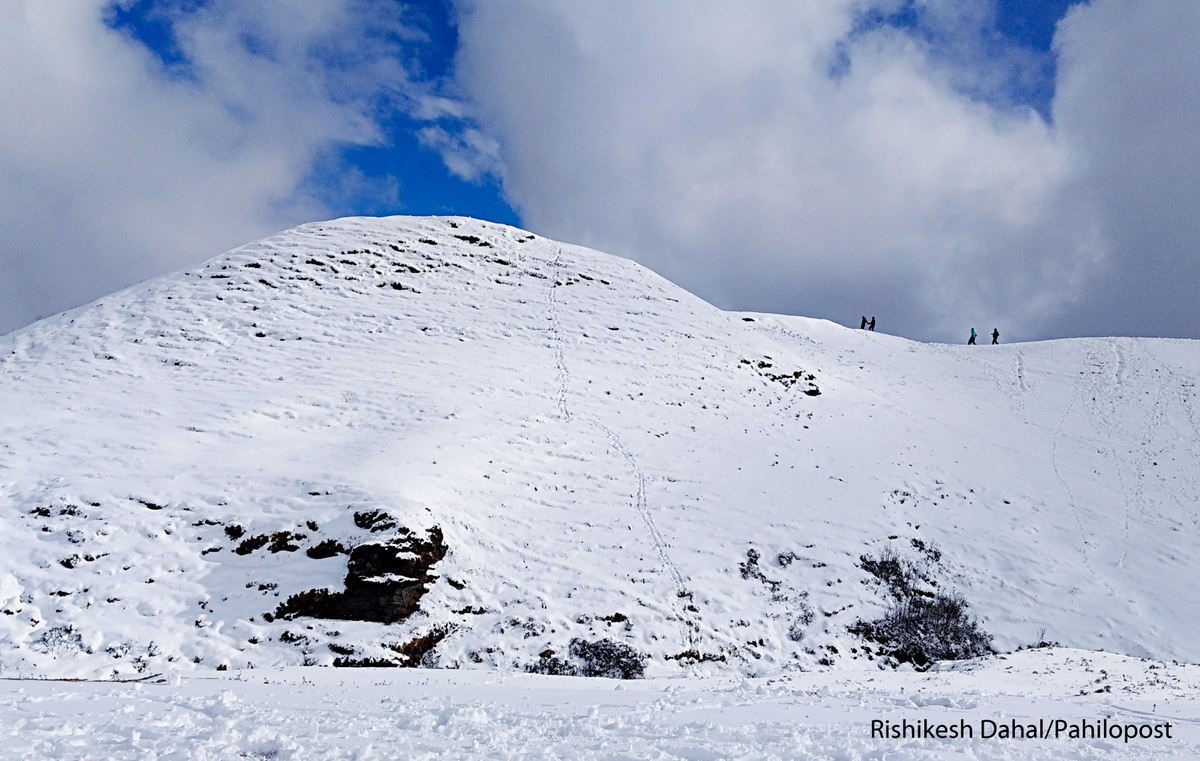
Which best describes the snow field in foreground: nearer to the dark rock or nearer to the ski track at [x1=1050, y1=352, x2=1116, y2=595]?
the dark rock

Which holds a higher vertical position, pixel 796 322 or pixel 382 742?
pixel 796 322

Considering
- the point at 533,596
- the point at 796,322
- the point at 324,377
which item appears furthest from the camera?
the point at 796,322

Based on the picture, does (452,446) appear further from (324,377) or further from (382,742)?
(382,742)

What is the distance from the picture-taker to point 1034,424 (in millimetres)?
29000

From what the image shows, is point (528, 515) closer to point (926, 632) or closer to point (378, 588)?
point (378, 588)

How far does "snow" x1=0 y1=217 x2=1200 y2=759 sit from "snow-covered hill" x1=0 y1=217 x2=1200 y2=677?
4.0 inches

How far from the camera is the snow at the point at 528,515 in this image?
8.59 meters

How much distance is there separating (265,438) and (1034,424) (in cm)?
3109

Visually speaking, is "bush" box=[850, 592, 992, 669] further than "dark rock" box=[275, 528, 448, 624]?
A: Yes

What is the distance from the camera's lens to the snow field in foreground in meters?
6.48

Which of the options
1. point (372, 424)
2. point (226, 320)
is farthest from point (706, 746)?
point (226, 320)

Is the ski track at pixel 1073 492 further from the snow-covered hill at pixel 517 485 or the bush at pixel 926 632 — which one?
the bush at pixel 926 632

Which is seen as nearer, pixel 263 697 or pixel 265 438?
pixel 263 697

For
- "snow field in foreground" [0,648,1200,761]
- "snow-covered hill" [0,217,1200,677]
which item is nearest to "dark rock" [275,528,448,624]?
"snow-covered hill" [0,217,1200,677]
